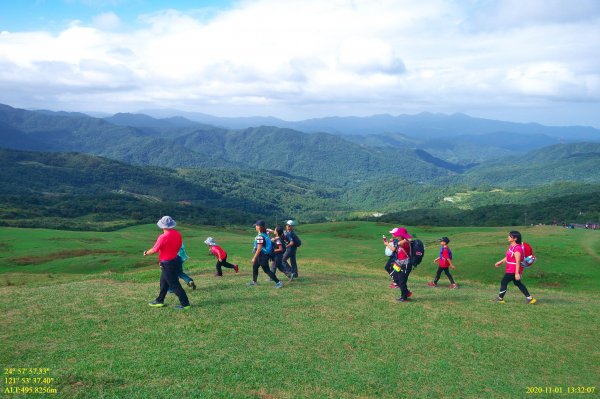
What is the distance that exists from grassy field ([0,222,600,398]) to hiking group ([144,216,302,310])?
650 mm

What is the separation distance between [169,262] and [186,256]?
2.43 metres

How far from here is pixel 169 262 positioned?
14180 mm

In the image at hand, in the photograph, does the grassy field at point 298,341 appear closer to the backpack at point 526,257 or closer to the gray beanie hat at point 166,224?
the backpack at point 526,257

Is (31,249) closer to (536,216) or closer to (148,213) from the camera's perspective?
(148,213)

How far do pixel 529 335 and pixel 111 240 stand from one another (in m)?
58.8

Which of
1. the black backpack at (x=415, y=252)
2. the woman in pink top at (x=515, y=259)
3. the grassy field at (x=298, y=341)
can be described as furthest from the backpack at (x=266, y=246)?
the woman in pink top at (x=515, y=259)

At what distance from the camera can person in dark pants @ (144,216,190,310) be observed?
14.1 metres

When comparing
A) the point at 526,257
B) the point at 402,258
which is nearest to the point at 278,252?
the point at 402,258

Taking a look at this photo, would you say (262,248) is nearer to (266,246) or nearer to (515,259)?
(266,246)

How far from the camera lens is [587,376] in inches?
438

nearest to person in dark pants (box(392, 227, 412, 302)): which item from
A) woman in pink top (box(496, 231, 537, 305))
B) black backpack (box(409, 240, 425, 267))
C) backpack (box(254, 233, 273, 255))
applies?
black backpack (box(409, 240, 425, 267))

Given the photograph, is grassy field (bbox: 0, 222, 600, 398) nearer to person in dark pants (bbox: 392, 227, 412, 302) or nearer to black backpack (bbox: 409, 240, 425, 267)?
person in dark pants (bbox: 392, 227, 412, 302)

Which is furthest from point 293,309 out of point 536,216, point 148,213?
point 148,213

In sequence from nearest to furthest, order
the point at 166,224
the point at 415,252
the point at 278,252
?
the point at 166,224 < the point at 415,252 < the point at 278,252
